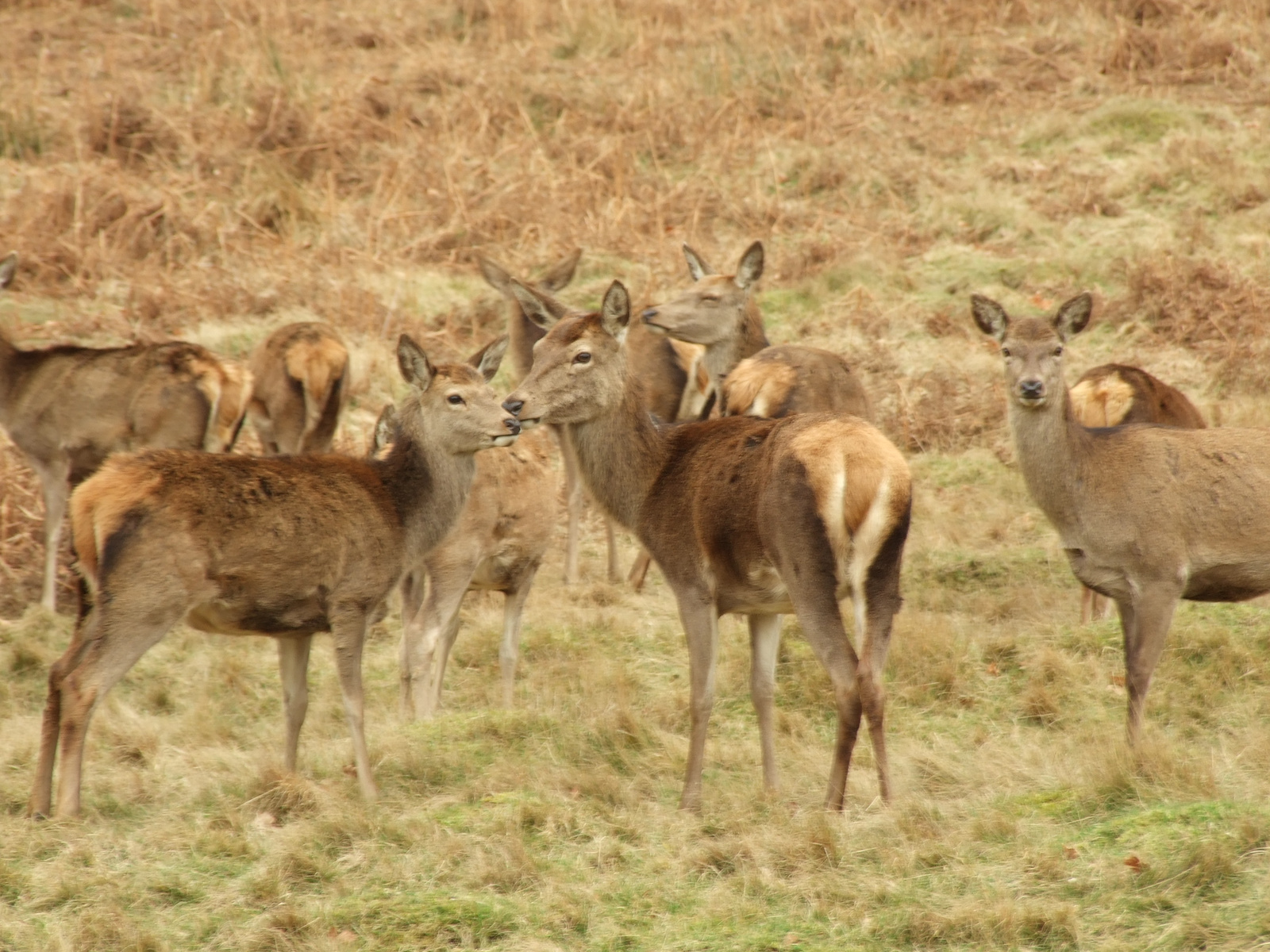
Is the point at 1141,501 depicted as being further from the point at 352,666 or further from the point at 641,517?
the point at 352,666

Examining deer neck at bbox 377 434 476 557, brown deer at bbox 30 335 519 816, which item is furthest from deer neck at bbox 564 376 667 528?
deer neck at bbox 377 434 476 557

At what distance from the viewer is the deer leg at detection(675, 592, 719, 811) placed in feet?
21.3

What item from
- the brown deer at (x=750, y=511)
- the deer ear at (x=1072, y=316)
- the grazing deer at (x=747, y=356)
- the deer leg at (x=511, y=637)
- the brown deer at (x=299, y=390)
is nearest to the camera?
the brown deer at (x=750, y=511)

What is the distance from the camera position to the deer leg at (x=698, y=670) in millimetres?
6500

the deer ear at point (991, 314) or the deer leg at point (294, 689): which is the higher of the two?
the deer ear at point (991, 314)

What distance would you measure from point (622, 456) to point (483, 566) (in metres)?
1.58

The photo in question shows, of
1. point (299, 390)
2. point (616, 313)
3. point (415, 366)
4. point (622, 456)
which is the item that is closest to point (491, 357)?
point (415, 366)

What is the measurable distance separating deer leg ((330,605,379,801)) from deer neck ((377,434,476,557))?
0.50 metres

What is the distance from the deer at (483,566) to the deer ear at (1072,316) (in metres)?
2.96

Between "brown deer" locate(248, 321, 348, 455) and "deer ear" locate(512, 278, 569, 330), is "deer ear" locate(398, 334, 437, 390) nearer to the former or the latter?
"deer ear" locate(512, 278, 569, 330)

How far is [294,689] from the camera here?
693cm

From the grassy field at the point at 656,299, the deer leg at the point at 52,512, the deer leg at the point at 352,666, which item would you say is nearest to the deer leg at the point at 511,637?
the grassy field at the point at 656,299

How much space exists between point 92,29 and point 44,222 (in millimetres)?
6835

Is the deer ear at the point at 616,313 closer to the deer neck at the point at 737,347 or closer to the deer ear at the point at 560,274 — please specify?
the deer neck at the point at 737,347
